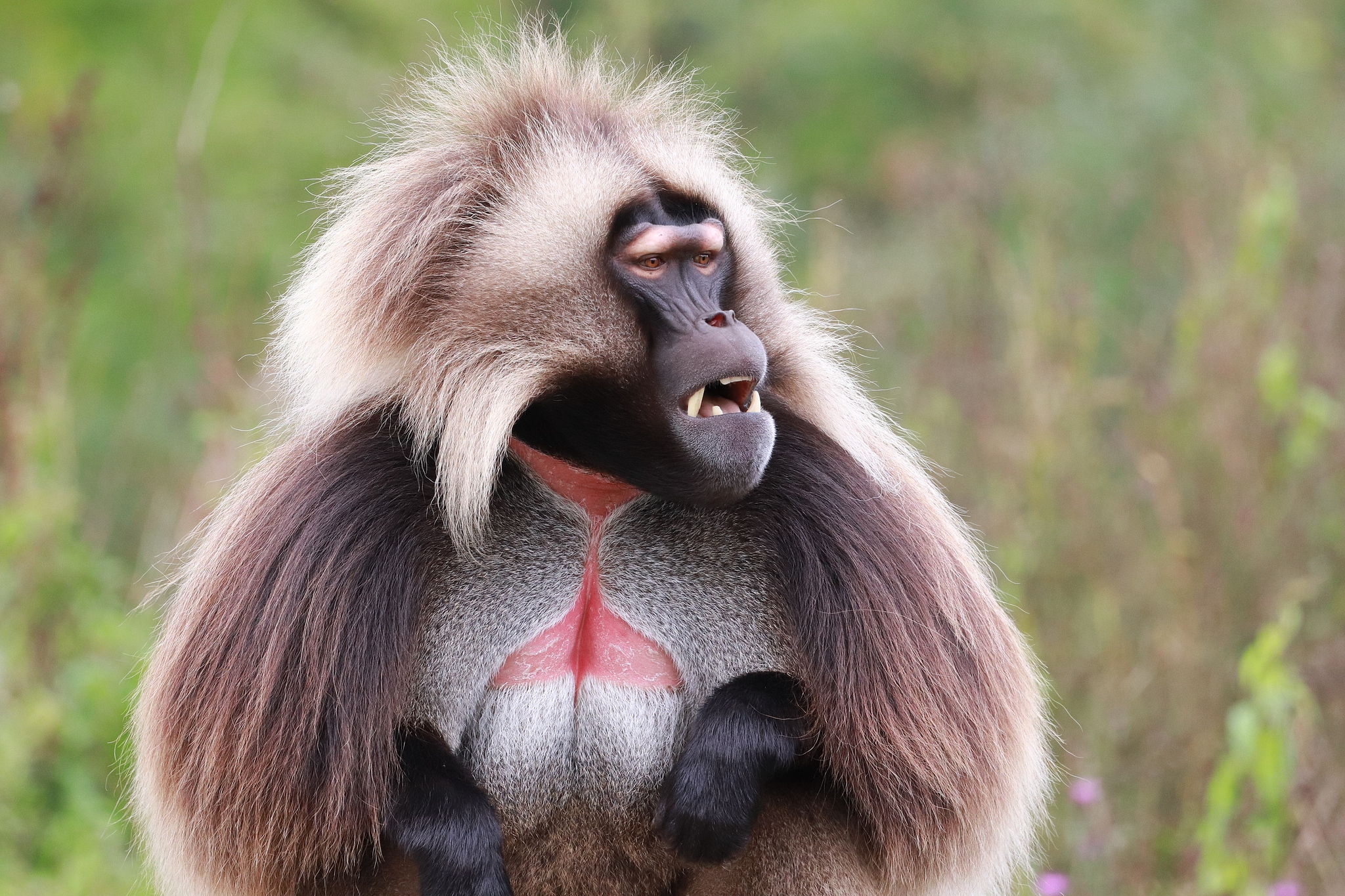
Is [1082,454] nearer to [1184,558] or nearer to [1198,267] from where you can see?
[1184,558]

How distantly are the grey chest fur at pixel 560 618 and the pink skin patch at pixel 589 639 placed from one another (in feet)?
0.04

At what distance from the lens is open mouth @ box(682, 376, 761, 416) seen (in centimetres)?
254

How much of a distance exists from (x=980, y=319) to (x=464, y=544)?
461cm

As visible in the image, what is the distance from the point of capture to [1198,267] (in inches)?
223

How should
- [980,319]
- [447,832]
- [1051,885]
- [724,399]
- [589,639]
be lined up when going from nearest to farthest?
[447,832]
[724,399]
[589,639]
[1051,885]
[980,319]

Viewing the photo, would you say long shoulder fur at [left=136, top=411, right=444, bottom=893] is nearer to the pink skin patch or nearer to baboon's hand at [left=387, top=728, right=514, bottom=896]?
baboon's hand at [left=387, top=728, right=514, bottom=896]

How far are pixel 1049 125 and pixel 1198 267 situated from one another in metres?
2.99

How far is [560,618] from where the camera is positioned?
8.94 feet

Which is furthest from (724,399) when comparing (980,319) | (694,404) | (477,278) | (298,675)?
(980,319)

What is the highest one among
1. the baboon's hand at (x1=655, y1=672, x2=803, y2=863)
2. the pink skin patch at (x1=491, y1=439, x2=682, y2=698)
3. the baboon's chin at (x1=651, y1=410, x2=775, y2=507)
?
the baboon's chin at (x1=651, y1=410, x2=775, y2=507)

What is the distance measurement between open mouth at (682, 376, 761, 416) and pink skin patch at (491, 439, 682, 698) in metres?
0.28

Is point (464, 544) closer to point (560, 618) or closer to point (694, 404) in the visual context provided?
point (560, 618)

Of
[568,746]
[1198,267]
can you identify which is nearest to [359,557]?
[568,746]

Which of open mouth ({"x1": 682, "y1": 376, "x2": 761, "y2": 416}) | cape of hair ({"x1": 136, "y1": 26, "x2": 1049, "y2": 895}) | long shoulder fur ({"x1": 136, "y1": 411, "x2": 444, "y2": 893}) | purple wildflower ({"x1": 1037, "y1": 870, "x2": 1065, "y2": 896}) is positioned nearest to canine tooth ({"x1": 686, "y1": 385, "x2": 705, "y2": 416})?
open mouth ({"x1": 682, "y1": 376, "x2": 761, "y2": 416})
